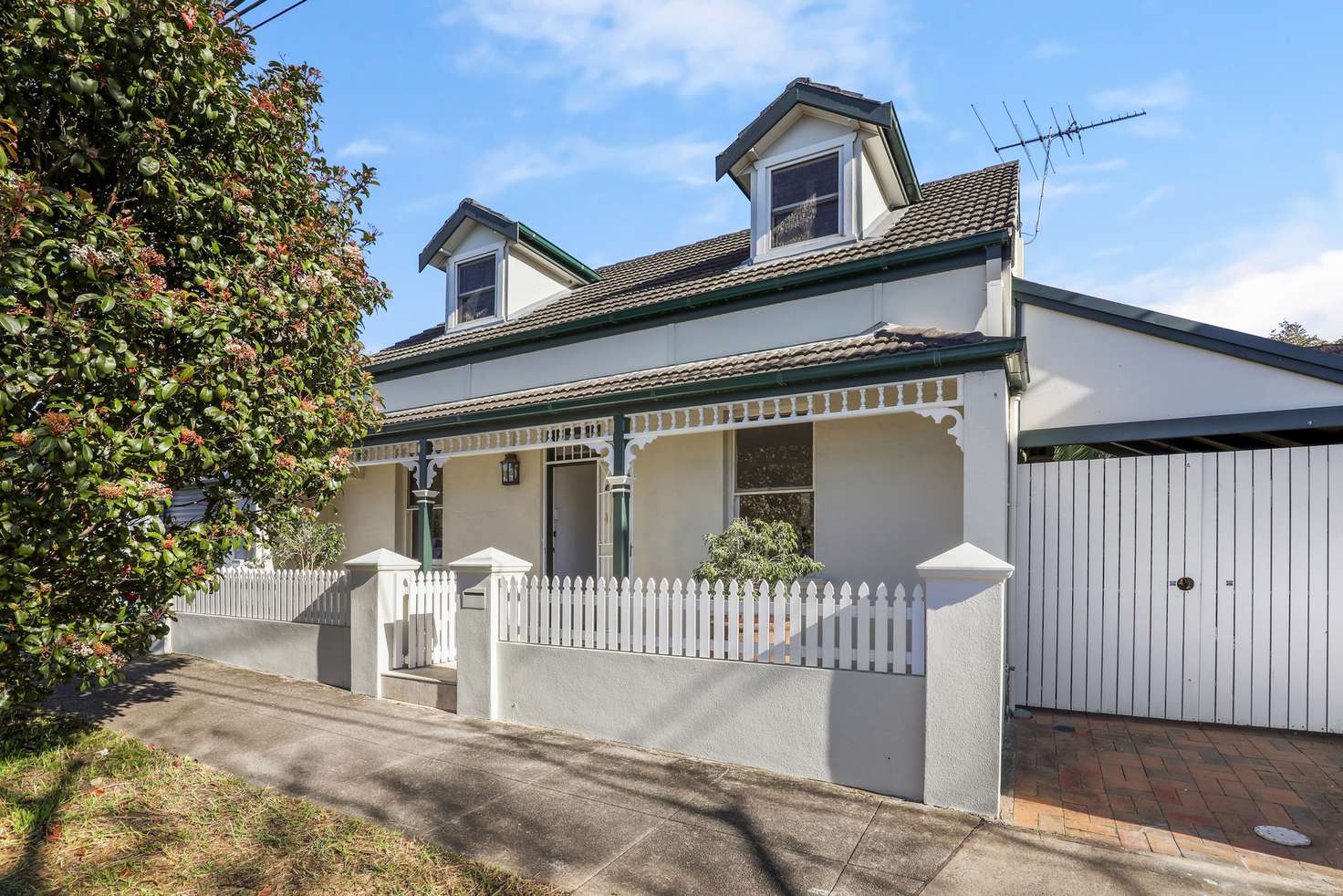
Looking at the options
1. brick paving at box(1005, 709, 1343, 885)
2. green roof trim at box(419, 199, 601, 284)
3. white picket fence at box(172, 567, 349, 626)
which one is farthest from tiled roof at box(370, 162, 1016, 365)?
brick paving at box(1005, 709, 1343, 885)

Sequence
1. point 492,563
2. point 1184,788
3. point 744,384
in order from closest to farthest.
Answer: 1. point 1184,788
2. point 492,563
3. point 744,384

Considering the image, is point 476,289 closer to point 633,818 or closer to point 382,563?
point 382,563

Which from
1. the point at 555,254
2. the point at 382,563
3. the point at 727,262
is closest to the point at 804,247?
the point at 727,262

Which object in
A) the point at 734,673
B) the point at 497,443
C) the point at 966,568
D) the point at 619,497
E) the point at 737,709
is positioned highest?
the point at 497,443

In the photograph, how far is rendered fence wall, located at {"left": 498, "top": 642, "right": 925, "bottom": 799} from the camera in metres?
5.05

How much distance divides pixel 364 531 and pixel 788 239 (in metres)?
8.86

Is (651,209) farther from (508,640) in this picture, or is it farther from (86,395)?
(86,395)

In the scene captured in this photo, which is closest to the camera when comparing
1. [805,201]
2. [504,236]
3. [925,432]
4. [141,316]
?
[141,316]

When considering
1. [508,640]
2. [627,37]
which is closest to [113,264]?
[508,640]

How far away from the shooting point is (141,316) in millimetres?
4371

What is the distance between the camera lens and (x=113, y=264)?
4.39 meters

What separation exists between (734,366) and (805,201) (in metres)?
2.61

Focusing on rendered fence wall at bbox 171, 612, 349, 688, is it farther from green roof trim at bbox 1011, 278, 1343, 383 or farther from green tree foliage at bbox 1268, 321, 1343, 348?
green tree foliage at bbox 1268, 321, 1343, 348

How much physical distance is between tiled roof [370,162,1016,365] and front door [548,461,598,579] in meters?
2.36
